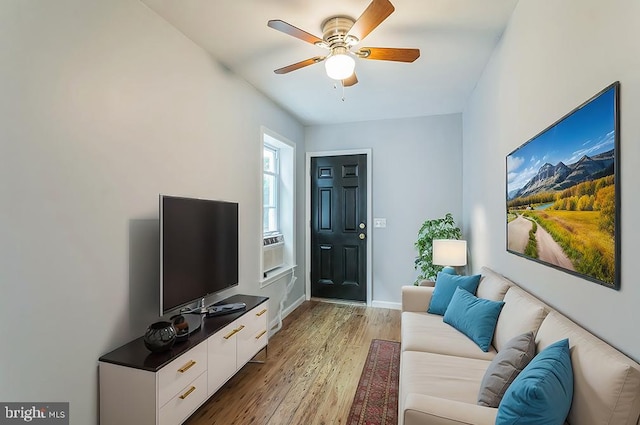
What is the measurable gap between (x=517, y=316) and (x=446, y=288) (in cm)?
97

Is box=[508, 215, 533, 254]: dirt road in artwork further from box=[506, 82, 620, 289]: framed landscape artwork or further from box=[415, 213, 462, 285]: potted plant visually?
box=[415, 213, 462, 285]: potted plant

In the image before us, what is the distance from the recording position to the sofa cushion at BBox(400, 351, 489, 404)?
1505 mm

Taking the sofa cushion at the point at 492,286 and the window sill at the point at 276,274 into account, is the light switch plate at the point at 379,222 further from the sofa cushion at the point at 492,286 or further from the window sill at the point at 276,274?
the sofa cushion at the point at 492,286

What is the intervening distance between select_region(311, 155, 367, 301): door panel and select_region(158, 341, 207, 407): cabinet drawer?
9.25 ft

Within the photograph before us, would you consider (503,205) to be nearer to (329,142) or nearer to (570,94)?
(570,94)

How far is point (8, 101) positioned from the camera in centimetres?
134

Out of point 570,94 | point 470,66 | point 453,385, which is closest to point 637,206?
point 570,94

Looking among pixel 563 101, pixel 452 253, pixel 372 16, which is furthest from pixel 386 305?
pixel 372 16

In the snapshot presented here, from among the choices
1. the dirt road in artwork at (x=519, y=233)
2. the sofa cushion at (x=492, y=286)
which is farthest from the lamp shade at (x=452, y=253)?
the dirt road in artwork at (x=519, y=233)

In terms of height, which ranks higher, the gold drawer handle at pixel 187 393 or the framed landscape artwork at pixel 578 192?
the framed landscape artwork at pixel 578 192

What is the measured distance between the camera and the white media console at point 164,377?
63.1 inches

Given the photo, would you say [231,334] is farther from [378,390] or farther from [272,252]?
[272,252]

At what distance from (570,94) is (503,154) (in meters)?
1.01

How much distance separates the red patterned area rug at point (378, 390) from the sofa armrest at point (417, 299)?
0.49 m
